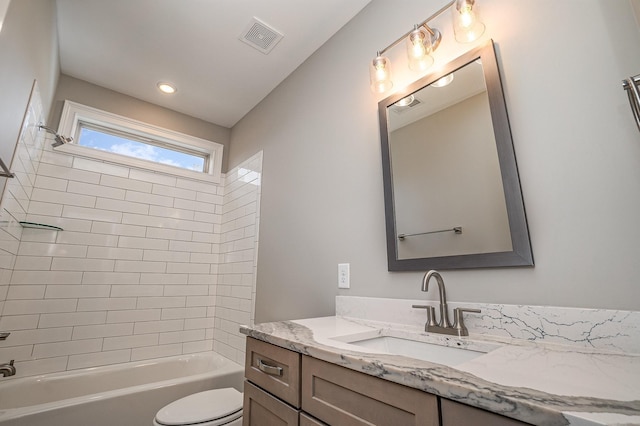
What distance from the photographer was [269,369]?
1030 mm

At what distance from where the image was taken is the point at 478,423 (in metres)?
0.51

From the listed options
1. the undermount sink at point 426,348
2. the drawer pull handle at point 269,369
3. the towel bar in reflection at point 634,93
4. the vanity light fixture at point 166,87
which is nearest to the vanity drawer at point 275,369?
the drawer pull handle at point 269,369

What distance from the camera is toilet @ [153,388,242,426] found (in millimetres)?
1407

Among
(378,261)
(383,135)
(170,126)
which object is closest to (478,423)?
(378,261)

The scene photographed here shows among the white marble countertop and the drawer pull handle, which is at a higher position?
the white marble countertop

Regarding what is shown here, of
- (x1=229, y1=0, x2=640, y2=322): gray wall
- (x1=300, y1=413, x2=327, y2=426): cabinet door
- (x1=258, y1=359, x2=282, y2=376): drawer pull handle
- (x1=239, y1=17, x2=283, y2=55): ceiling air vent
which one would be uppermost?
(x1=239, y1=17, x2=283, y2=55): ceiling air vent

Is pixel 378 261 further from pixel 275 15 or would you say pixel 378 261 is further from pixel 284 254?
pixel 275 15

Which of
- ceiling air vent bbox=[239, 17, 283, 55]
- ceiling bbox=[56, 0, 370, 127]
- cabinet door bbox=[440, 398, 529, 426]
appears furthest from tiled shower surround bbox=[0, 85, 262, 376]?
cabinet door bbox=[440, 398, 529, 426]

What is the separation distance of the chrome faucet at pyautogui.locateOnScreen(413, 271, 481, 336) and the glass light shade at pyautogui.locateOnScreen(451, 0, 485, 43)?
95 centimetres

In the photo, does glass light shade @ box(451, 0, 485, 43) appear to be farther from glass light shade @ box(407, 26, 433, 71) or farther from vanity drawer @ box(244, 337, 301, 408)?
vanity drawer @ box(244, 337, 301, 408)

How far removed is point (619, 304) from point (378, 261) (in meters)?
0.84

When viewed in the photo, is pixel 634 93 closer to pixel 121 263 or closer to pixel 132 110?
pixel 121 263

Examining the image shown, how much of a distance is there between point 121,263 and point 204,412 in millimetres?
1591

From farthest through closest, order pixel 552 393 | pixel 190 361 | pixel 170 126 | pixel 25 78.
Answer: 1. pixel 170 126
2. pixel 190 361
3. pixel 25 78
4. pixel 552 393
